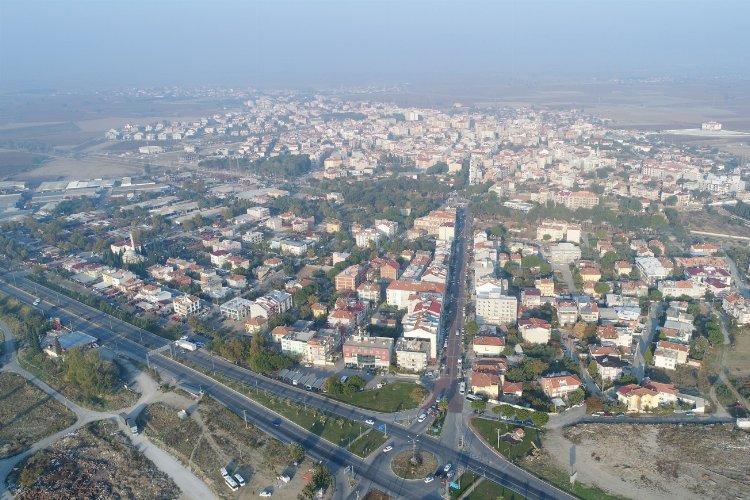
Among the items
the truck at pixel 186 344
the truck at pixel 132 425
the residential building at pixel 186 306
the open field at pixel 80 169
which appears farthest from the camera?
the open field at pixel 80 169

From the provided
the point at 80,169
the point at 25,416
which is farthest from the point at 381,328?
the point at 80,169

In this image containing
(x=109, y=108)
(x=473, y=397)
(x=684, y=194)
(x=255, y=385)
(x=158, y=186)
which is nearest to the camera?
(x=473, y=397)

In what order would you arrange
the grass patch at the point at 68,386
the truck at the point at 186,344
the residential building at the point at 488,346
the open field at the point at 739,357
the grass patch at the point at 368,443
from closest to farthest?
the grass patch at the point at 368,443, the grass patch at the point at 68,386, the open field at the point at 739,357, the residential building at the point at 488,346, the truck at the point at 186,344

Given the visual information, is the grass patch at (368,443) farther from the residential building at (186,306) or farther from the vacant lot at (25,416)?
the residential building at (186,306)

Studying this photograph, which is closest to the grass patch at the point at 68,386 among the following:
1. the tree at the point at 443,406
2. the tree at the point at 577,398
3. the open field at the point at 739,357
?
the tree at the point at 443,406

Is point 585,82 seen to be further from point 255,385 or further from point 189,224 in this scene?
point 255,385

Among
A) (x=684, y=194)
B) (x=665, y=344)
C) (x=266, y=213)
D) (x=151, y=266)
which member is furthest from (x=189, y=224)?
(x=684, y=194)

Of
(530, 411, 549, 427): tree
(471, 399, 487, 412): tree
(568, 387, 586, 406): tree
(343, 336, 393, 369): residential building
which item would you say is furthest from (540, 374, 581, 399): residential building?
(343, 336, 393, 369): residential building

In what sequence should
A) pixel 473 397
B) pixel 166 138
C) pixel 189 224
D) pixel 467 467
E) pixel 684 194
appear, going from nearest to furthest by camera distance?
pixel 467 467 < pixel 473 397 < pixel 189 224 < pixel 684 194 < pixel 166 138
